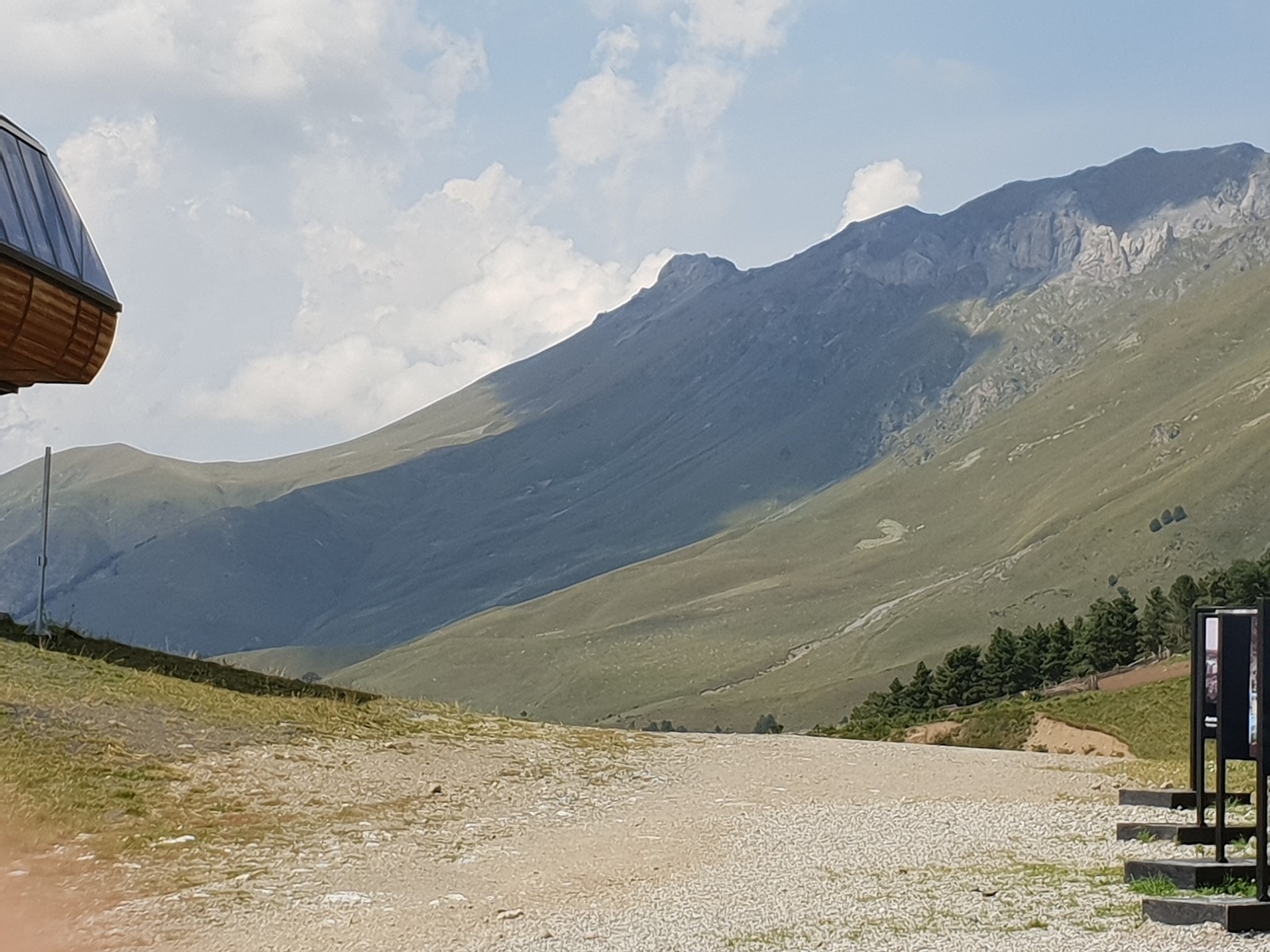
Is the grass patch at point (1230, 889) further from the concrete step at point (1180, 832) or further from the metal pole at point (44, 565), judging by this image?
the metal pole at point (44, 565)

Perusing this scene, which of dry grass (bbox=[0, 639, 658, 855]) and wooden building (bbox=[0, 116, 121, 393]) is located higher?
wooden building (bbox=[0, 116, 121, 393])

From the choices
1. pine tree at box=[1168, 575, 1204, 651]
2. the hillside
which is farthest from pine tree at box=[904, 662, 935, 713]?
the hillside

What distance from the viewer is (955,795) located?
20.5 metres

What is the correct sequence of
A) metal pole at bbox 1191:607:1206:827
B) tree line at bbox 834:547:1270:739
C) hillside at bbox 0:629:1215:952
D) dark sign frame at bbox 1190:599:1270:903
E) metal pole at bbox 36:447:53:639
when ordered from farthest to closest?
tree line at bbox 834:547:1270:739
metal pole at bbox 36:447:53:639
metal pole at bbox 1191:607:1206:827
hillside at bbox 0:629:1215:952
dark sign frame at bbox 1190:599:1270:903

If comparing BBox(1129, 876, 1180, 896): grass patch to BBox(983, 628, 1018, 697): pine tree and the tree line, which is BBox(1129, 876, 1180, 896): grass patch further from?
BBox(983, 628, 1018, 697): pine tree

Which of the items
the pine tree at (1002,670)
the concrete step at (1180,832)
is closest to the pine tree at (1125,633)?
the pine tree at (1002,670)

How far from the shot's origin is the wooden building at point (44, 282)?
59.8 ft

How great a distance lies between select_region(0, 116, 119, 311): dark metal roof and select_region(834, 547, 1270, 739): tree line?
62937 millimetres

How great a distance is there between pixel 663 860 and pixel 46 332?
10.3 metres

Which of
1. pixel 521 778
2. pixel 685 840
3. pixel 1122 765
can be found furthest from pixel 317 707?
pixel 1122 765

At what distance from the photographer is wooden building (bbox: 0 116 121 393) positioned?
18.2 meters

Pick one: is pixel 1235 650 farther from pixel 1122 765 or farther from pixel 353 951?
pixel 1122 765

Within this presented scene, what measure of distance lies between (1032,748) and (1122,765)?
18.4m

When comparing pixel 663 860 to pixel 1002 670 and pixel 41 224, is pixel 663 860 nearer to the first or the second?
pixel 41 224
